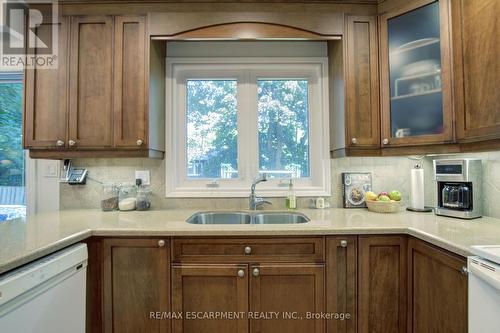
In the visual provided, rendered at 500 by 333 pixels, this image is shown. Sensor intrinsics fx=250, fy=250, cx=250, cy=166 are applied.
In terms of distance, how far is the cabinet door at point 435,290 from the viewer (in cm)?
108

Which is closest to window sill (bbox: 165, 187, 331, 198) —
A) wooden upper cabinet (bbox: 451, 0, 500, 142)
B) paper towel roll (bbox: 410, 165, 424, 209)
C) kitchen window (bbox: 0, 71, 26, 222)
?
paper towel roll (bbox: 410, 165, 424, 209)

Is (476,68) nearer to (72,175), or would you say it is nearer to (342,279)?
(342,279)

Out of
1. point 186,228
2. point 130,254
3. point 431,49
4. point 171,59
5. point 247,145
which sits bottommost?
point 130,254

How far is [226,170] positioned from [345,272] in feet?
3.83

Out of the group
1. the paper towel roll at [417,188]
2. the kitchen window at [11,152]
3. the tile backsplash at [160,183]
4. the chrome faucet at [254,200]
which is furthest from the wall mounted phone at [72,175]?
the paper towel roll at [417,188]

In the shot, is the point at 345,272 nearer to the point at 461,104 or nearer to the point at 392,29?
the point at 461,104

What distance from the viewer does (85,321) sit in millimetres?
1341

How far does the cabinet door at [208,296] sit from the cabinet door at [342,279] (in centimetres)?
48

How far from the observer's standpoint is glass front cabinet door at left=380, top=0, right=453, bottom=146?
1496mm

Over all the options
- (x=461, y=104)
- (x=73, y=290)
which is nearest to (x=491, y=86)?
(x=461, y=104)

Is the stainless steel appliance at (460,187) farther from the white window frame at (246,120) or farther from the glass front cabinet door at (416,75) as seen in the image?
the white window frame at (246,120)

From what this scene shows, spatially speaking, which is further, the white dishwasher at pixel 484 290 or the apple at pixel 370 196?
the apple at pixel 370 196

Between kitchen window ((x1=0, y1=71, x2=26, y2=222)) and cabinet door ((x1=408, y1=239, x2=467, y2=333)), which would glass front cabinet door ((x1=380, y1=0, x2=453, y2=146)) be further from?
kitchen window ((x1=0, y1=71, x2=26, y2=222))

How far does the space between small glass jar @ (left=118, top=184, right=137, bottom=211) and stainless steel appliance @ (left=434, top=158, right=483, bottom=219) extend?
2.19m
